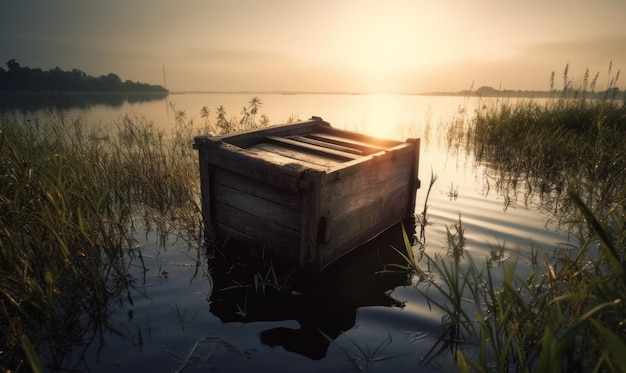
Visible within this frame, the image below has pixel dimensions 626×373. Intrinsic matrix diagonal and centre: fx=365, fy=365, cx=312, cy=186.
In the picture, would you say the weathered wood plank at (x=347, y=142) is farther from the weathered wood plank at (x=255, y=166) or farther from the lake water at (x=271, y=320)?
→ the weathered wood plank at (x=255, y=166)

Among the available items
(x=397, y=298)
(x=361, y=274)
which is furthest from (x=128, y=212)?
(x=397, y=298)

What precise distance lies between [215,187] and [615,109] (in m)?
9.55

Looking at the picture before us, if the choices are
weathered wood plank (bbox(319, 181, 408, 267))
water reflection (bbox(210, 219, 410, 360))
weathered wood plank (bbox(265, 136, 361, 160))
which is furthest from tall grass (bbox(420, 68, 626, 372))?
weathered wood plank (bbox(265, 136, 361, 160))

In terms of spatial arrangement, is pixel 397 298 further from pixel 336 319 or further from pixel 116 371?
pixel 116 371

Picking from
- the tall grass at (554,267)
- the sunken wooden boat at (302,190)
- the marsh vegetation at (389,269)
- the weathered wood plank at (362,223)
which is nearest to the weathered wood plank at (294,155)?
the sunken wooden boat at (302,190)

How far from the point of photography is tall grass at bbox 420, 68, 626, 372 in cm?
146

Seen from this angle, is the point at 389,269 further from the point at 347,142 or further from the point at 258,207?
the point at 347,142

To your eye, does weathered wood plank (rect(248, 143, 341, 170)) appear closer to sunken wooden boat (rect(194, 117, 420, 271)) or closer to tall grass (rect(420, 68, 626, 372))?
sunken wooden boat (rect(194, 117, 420, 271))

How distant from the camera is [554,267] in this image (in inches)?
94.5

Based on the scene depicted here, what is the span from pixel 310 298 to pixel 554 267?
1822 mm

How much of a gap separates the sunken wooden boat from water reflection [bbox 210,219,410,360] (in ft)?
0.66

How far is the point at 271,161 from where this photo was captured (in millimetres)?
3305

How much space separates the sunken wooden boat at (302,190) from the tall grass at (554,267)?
916mm

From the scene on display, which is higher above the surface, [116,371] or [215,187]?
[215,187]
